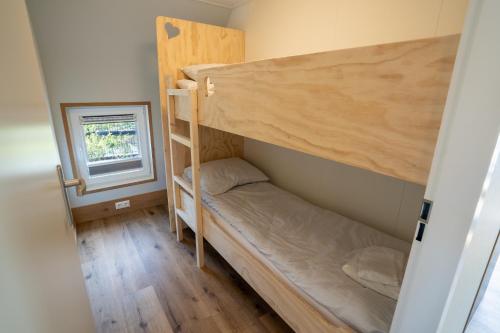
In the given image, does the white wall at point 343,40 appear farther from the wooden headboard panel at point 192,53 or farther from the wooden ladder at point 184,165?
the wooden ladder at point 184,165

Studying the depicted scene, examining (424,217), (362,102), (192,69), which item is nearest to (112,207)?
(192,69)

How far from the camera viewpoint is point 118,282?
1.83 m

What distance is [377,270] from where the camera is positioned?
44.4 inches

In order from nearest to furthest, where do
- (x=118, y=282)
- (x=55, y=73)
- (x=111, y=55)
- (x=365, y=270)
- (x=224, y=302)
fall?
(x=365, y=270)
(x=224, y=302)
(x=118, y=282)
(x=55, y=73)
(x=111, y=55)

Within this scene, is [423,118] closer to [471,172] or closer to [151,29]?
[471,172]

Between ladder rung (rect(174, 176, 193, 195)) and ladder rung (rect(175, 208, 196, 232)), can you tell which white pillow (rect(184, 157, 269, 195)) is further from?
ladder rung (rect(175, 208, 196, 232))

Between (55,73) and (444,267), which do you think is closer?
(444,267)

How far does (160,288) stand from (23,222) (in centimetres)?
162

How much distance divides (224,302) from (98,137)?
2.08 m

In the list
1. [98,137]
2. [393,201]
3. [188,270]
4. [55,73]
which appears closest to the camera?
[393,201]

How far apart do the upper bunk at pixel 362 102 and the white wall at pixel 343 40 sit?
2.80ft

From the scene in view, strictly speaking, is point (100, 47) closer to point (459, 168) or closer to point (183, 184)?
point (183, 184)

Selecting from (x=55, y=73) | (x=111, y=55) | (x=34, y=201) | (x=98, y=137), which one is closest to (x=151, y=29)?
(x=111, y=55)

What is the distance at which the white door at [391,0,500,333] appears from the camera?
1.32 feet
